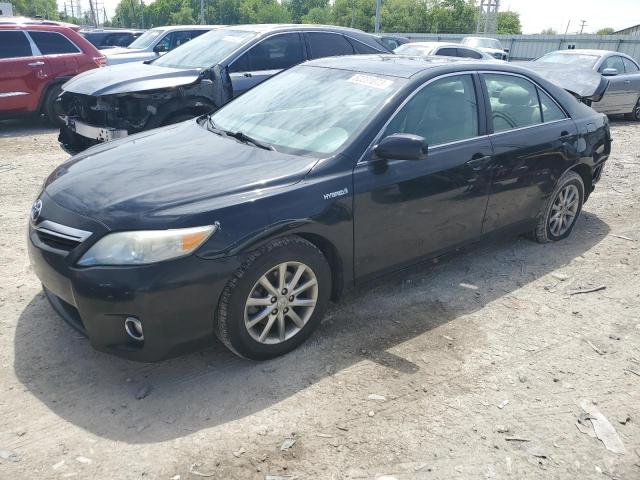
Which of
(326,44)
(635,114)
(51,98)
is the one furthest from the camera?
(635,114)

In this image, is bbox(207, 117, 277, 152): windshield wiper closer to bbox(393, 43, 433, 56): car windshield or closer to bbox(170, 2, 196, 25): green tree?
bbox(393, 43, 433, 56): car windshield

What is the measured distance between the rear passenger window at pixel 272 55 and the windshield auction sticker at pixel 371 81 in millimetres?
3532

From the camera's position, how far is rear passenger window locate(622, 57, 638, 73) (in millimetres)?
12320

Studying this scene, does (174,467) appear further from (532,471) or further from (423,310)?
(423,310)

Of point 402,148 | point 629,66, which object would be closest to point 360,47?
point 402,148

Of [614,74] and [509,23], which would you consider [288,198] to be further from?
[509,23]

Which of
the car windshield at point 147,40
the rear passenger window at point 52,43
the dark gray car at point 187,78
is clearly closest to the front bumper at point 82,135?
the dark gray car at point 187,78

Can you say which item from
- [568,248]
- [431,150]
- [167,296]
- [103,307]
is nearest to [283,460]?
[167,296]

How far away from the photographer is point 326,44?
7812mm

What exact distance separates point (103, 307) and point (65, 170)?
1.24 meters

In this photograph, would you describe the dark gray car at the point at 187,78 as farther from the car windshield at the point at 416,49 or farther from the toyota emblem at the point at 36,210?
the car windshield at the point at 416,49

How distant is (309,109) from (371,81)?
0.48 m

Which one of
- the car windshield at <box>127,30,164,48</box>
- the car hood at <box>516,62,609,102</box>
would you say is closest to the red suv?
the car windshield at <box>127,30,164,48</box>

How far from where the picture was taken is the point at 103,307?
2848 mm
